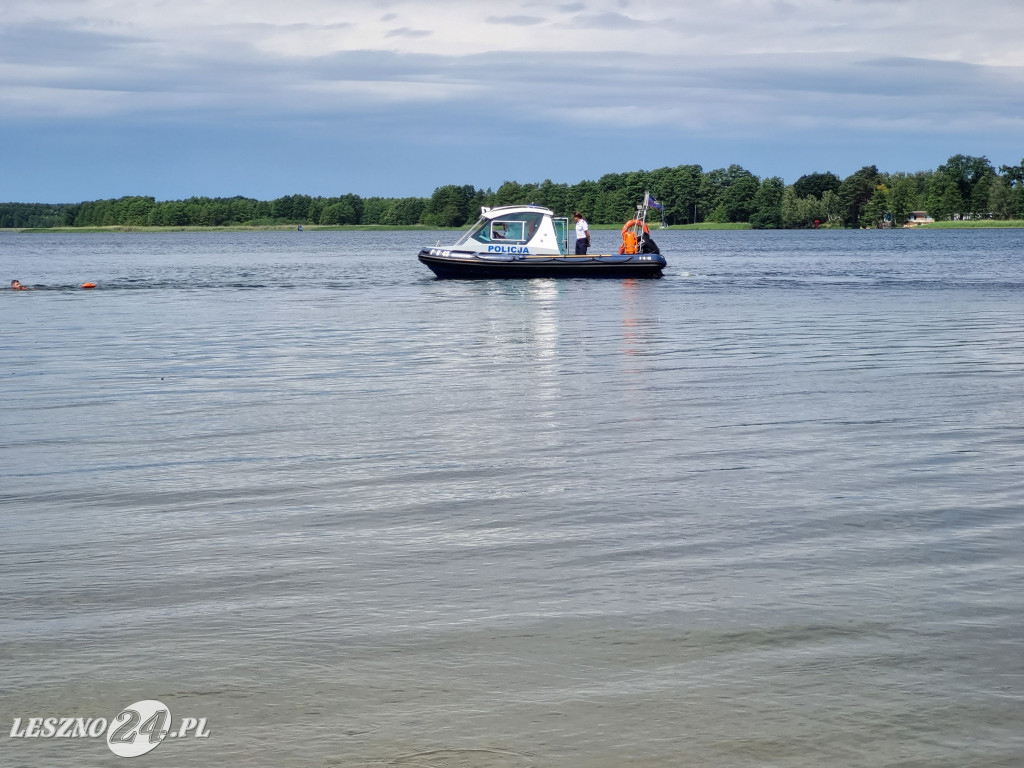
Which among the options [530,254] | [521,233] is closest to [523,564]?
[530,254]

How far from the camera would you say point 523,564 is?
692 centimetres

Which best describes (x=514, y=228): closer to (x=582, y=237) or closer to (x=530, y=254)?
(x=530, y=254)

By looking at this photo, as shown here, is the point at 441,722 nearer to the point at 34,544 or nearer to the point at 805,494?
the point at 34,544

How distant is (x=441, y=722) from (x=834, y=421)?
8024 millimetres

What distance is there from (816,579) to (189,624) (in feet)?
10.7

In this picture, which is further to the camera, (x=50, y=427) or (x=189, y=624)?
(x=50, y=427)

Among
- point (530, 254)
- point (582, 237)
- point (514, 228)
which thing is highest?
point (514, 228)

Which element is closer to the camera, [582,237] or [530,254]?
[530,254]

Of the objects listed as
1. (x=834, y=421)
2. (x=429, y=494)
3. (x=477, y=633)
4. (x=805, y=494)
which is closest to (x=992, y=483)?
(x=805, y=494)

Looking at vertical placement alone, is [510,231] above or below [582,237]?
above

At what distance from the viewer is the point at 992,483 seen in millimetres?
8922

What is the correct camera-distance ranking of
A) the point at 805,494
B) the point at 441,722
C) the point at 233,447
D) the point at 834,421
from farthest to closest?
the point at 834,421
the point at 233,447
the point at 805,494
the point at 441,722

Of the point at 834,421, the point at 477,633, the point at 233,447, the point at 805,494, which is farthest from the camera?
the point at 834,421

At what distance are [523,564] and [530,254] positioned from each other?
3441 centimetres
